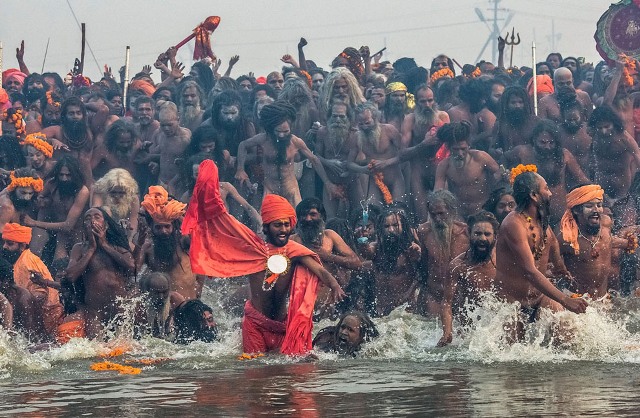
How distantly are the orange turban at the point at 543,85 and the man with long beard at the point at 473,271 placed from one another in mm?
6293

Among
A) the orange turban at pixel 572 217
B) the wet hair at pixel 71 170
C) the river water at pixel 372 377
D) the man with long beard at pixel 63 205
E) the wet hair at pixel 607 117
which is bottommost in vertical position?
the river water at pixel 372 377

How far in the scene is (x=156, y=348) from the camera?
1286 cm

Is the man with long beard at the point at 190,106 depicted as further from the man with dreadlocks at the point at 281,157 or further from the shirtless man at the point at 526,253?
the shirtless man at the point at 526,253

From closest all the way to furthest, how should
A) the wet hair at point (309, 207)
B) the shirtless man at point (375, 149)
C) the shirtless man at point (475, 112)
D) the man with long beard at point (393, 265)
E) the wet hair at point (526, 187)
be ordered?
the wet hair at point (526, 187)
the wet hair at point (309, 207)
the man with long beard at point (393, 265)
the shirtless man at point (375, 149)
the shirtless man at point (475, 112)

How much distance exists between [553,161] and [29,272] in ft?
18.6

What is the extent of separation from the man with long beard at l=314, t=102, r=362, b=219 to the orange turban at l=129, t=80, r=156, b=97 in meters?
3.97

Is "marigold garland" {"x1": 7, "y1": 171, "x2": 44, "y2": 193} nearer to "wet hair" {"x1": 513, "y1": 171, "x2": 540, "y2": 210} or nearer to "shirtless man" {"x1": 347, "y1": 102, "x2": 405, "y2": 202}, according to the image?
"shirtless man" {"x1": 347, "y1": 102, "x2": 405, "y2": 202}

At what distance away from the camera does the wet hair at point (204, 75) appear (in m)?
21.4

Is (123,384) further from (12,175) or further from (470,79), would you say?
(470,79)

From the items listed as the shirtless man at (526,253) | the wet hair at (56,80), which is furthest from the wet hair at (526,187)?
the wet hair at (56,80)

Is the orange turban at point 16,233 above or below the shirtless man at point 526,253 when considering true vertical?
above

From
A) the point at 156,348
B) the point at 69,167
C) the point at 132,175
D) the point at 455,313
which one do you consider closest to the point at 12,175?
the point at 69,167

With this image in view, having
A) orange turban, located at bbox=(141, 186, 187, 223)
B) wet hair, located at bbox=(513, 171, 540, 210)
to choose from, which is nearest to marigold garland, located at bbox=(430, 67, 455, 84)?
orange turban, located at bbox=(141, 186, 187, 223)

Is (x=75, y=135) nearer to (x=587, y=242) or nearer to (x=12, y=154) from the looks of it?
(x=12, y=154)
